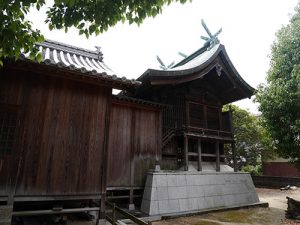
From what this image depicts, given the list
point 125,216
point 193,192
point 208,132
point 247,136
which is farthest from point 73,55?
point 247,136

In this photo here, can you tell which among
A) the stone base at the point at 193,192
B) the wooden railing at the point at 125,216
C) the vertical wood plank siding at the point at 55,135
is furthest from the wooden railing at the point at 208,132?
the wooden railing at the point at 125,216

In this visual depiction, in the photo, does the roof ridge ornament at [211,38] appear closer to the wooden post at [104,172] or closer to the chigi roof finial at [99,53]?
the chigi roof finial at [99,53]

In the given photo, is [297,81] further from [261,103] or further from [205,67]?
[205,67]

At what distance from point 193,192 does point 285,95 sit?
19.5 feet

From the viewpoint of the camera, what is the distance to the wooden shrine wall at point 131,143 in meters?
9.82

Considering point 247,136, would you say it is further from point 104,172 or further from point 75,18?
point 75,18

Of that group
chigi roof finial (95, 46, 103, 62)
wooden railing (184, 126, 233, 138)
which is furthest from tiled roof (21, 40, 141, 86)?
wooden railing (184, 126, 233, 138)

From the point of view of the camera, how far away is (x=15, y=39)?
4.12 m

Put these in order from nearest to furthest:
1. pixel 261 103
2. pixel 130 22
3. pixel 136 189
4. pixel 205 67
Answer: pixel 130 22, pixel 136 189, pixel 261 103, pixel 205 67

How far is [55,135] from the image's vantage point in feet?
23.2

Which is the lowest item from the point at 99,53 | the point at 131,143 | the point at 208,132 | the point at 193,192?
the point at 193,192

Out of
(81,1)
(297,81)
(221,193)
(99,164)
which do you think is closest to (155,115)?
(99,164)

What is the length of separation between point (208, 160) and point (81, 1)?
1182 centimetres

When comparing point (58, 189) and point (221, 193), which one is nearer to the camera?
point (58, 189)
